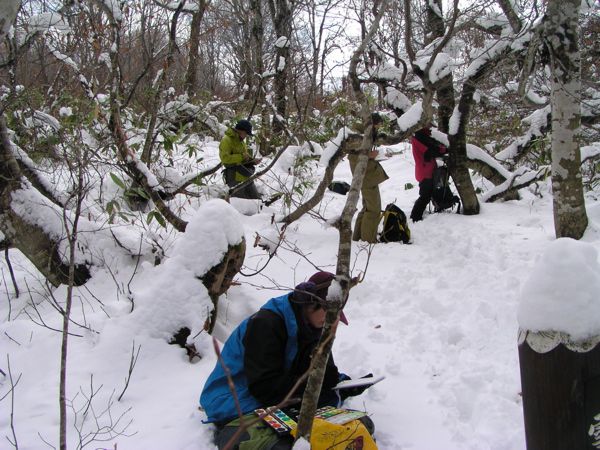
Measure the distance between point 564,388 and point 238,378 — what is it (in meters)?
1.60

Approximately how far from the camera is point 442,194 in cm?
649

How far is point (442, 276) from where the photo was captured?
4547mm

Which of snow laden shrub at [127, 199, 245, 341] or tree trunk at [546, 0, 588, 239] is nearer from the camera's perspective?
snow laden shrub at [127, 199, 245, 341]

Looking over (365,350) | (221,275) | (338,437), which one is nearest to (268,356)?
(338,437)

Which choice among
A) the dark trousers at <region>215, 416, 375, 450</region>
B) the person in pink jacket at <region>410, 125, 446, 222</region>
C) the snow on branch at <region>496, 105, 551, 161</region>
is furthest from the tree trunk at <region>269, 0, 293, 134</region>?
the dark trousers at <region>215, 416, 375, 450</region>

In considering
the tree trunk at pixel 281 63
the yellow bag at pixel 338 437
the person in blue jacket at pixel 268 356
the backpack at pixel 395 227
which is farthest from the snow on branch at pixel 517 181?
the yellow bag at pixel 338 437

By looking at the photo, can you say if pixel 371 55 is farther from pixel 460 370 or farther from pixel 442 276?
pixel 460 370

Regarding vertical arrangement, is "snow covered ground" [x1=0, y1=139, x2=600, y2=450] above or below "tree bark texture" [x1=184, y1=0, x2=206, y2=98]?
below

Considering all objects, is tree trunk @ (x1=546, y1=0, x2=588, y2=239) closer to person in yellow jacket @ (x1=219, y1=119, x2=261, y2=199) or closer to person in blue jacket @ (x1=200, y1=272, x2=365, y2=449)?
person in blue jacket @ (x1=200, y1=272, x2=365, y2=449)

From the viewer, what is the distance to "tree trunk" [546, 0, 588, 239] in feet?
12.3

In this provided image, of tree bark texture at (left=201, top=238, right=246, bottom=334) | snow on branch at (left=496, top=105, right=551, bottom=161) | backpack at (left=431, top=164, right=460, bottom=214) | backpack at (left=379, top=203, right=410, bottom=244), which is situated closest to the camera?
tree bark texture at (left=201, top=238, right=246, bottom=334)

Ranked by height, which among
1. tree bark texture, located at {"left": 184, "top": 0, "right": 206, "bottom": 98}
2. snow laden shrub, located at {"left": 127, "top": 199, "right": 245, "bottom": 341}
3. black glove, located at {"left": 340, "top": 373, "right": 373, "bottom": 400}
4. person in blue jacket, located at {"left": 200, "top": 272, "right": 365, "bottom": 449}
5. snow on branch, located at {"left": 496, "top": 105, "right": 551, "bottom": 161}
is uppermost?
tree bark texture, located at {"left": 184, "top": 0, "right": 206, "bottom": 98}

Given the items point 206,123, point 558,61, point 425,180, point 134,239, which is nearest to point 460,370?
point 558,61

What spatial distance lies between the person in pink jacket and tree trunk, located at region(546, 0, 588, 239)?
2210 millimetres
